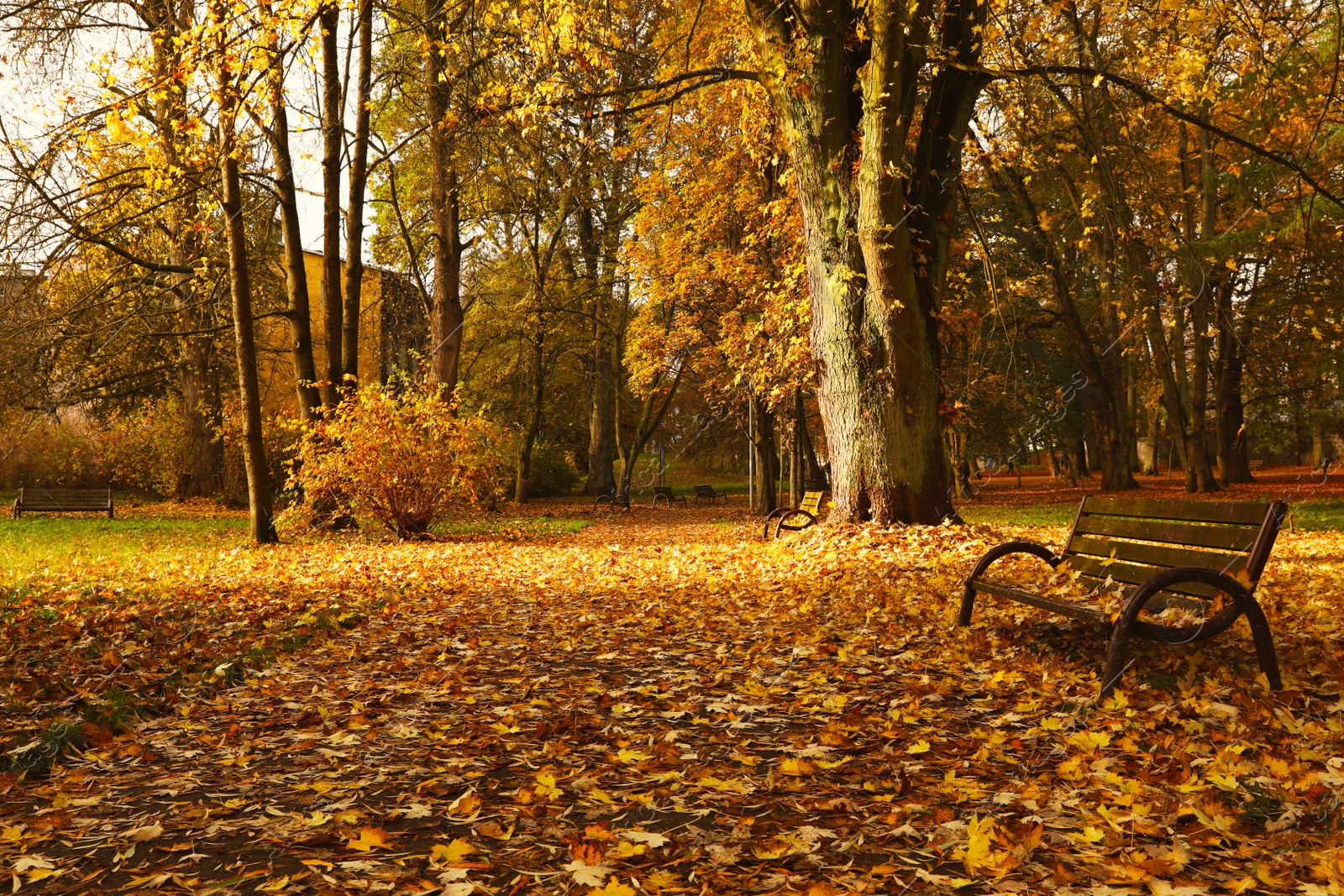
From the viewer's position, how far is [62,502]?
18547 mm

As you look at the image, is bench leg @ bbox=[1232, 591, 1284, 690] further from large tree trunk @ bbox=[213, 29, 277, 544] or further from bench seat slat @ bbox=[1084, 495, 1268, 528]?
large tree trunk @ bbox=[213, 29, 277, 544]

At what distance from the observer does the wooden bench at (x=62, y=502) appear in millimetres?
17922

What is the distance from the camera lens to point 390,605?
7570 millimetres

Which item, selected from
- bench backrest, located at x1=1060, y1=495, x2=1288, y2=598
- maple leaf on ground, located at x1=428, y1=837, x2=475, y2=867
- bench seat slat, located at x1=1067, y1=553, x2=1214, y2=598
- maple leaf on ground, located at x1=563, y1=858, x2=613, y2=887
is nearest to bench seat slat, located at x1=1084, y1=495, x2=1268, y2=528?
bench backrest, located at x1=1060, y1=495, x2=1288, y2=598

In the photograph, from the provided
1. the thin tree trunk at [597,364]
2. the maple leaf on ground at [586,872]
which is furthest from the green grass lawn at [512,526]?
the maple leaf on ground at [586,872]

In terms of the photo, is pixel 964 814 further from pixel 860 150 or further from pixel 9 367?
pixel 9 367

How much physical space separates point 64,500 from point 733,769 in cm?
1999

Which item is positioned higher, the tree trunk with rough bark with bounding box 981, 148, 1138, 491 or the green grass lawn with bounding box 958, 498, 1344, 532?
the tree trunk with rough bark with bounding box 981, 148, 1138, 491

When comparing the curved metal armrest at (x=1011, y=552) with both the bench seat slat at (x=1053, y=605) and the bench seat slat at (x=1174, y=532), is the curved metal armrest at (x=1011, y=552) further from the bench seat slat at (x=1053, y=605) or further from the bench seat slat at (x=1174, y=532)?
the bench seat slat at (x=1174, y=532)

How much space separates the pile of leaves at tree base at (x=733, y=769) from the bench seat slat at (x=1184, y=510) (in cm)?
73

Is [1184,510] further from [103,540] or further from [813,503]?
[103,540]

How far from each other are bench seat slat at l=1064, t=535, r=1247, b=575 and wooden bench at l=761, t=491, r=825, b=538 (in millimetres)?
6313

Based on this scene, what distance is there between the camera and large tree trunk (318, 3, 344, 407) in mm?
13695

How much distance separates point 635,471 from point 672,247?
23.1 meters
